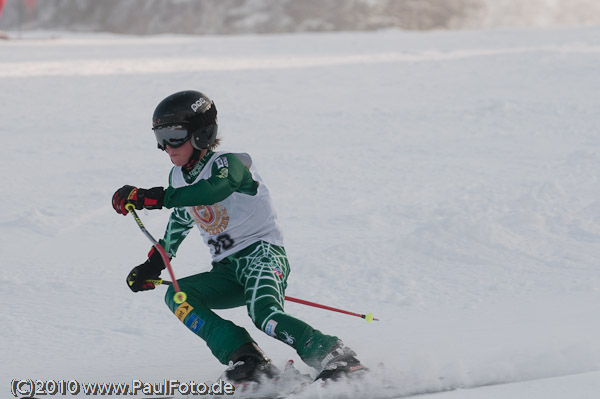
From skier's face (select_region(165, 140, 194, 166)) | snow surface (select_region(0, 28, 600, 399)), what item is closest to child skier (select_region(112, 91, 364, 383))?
skier's face (select_region(165, 140, 194, 166))

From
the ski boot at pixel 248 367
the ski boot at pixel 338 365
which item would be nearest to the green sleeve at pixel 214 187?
the ski boot at pixel 248 367

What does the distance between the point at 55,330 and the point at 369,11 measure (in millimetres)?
25456

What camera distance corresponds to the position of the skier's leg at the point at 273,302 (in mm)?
2789

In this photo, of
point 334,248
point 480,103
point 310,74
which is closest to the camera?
point 334,248

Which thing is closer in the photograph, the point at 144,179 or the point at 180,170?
the point at 180,170

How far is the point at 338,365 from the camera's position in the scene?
107 inches

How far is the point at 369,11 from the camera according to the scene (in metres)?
27.7

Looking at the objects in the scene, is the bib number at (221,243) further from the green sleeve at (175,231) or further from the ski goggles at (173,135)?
the ski goggles at (173,135)

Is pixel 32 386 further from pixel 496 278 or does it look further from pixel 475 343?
pixel 496 278

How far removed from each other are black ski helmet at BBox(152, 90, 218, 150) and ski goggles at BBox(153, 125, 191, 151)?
0.04 ft

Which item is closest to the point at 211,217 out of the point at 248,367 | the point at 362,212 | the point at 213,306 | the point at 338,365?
the point at 213,306

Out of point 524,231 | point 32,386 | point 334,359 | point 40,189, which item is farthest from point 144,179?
point 334,359

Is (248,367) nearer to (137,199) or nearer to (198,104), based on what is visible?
(137,199)

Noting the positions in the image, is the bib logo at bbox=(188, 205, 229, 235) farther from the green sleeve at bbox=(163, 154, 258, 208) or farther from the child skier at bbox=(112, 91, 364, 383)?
the green sleeve at bbox=(163, 154, 258, 208)
